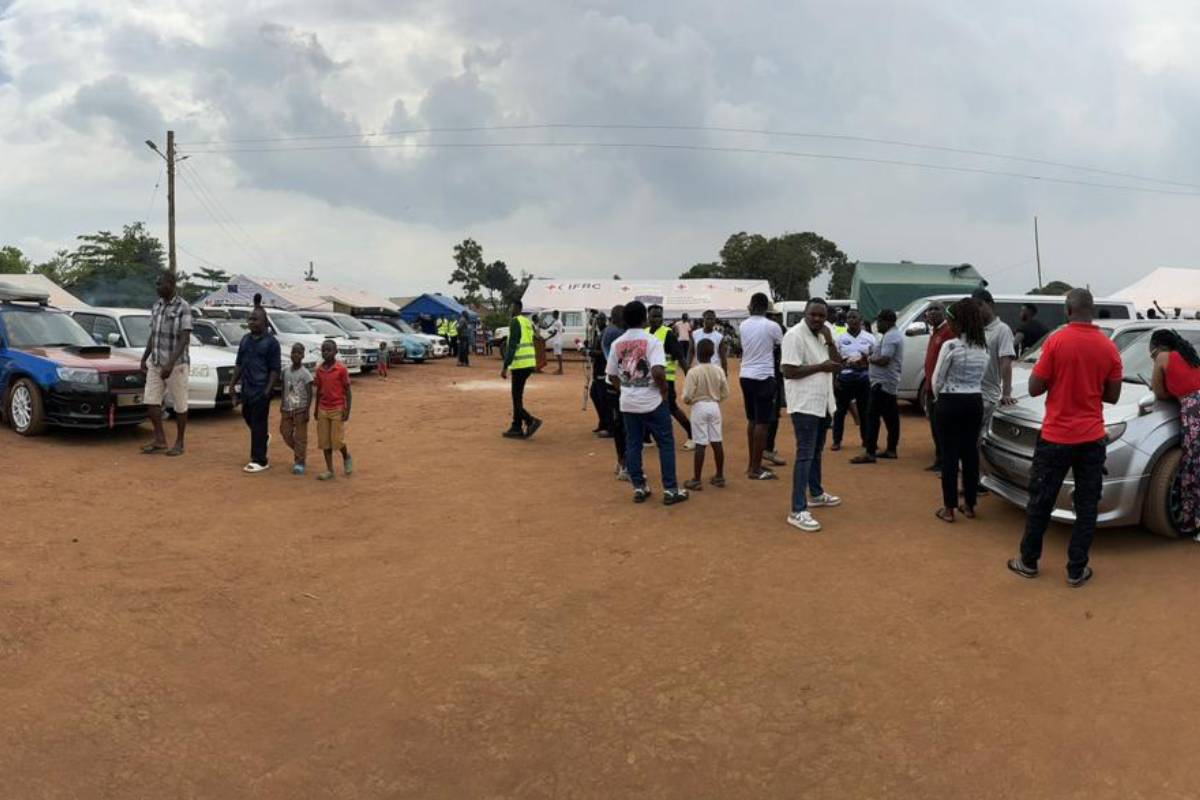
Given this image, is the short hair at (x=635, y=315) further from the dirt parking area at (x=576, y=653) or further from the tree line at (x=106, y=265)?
the tree line at (x=106, y=265)

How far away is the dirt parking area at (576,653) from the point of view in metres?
2.99

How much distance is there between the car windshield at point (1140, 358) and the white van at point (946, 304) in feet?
13.9

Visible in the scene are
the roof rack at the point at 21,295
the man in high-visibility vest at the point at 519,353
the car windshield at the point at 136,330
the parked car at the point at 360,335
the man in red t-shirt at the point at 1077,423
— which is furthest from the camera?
the parked car at the point at 360,335

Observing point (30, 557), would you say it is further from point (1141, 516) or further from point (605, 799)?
point (1141, 516)

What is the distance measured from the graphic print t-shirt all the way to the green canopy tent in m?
13.0

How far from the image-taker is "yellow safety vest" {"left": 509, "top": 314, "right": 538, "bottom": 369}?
956 cm

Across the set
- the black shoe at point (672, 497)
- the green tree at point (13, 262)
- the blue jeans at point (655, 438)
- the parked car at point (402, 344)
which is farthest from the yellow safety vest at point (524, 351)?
the green tree at point (13, 262)

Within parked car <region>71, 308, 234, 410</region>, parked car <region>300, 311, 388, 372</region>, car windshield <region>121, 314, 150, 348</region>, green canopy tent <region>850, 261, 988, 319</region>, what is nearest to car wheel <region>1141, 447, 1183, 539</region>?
parked car <region>71, 308, 234, 410</region>

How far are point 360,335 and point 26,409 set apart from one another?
12.0m

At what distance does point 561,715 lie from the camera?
3.38m

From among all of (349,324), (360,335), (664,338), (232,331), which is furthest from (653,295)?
(664,338)

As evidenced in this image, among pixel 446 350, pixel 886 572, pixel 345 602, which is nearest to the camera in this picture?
pixel 345 602

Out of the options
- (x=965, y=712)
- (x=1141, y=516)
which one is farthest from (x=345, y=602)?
(x=1141, y=516)

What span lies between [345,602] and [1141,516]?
16.4ft
